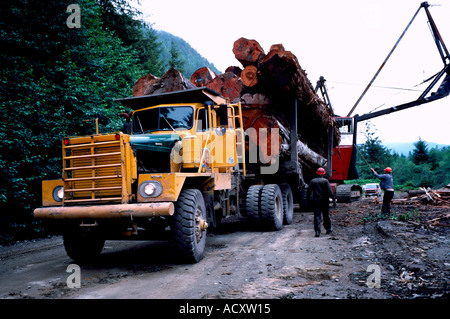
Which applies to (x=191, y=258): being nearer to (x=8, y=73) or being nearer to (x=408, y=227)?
(x=408, y=227)

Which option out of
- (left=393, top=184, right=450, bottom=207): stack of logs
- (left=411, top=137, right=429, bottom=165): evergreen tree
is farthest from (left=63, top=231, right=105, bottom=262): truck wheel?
(left=411, top=137, right=429, bottom=165): evergreen tree

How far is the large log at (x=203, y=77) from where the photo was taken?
33.1ft

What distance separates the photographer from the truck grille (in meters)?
5.50

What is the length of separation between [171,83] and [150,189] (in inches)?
164

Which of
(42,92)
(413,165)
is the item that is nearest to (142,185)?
(42,92)

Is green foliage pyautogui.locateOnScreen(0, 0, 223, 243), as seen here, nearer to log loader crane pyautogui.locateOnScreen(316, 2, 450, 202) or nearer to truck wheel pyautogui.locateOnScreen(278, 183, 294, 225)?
truck wheel pyautogui.locateOnScreen(278, 183, 294, 225)

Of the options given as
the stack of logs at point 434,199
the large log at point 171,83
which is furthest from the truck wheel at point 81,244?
the stack of logs at point 434,199

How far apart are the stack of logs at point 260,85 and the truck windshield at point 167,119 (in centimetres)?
181

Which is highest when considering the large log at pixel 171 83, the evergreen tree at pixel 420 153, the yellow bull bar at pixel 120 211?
the large log at pixel 171 83

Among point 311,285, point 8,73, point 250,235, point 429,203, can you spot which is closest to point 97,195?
point 311,285

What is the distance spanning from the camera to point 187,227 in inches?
224

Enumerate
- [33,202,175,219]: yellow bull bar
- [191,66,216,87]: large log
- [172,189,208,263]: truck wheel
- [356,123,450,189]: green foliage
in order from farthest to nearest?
[356,123,450,189]: green foliage
[191,66,216,87]: large log
[172,189,208,263]: truck wheel
[33,202,175,219]: yellow bull bar

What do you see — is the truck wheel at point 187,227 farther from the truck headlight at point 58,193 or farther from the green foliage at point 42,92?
the green foliage at point 42,92

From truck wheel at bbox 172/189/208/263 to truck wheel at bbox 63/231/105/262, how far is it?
58.3 inches
